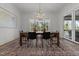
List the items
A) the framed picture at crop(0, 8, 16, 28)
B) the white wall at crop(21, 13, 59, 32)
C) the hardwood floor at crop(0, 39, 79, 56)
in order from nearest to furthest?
the hardwood floor at crop(0, 39, 79, 56), the framed picture at crop(0, 8, 16, 28), the white wall at crop(21, 13, 59, 32)

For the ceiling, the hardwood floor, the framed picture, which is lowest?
the hardwood floor

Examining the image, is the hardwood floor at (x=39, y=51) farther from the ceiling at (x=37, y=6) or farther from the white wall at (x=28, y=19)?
the white wall at (x=28, y=19)

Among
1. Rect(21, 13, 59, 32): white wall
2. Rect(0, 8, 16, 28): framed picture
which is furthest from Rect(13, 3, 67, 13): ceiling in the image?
Rect(21, 13, 59, 32): white wall

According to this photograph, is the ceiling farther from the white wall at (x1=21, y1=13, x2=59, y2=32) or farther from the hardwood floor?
the hardwood floor

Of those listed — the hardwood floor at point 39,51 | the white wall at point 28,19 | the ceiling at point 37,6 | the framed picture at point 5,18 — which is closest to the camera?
the hardwood floor at point 39,51

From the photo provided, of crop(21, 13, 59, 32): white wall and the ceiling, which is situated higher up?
the ceiling

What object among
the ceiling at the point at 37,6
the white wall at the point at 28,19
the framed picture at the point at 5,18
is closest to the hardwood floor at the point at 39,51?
the framed picture at the point at 5,18

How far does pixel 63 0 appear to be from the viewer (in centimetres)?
350

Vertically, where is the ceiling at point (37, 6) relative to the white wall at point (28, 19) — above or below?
above

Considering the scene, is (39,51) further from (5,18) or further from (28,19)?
(28,19)

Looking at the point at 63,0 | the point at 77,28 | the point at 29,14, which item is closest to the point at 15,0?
the point at 63,0

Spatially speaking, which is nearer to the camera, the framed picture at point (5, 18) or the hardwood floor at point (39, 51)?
the hardwood floor at point (39, 51)

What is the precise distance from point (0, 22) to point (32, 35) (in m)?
1.83

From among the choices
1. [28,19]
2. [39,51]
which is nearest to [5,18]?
[39,51]
